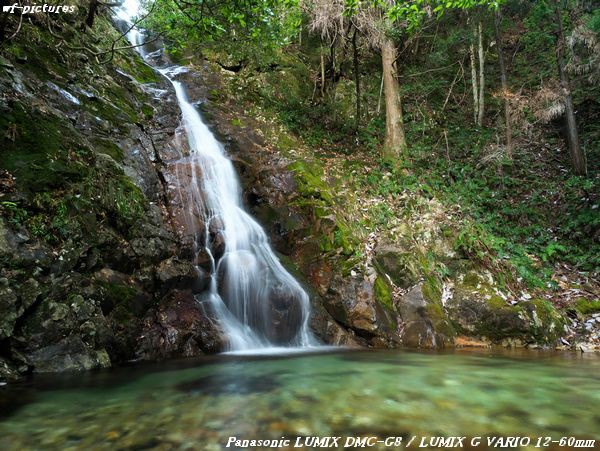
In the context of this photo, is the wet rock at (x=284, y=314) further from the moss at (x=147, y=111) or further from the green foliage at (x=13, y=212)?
the moss at (x=147, y=111)

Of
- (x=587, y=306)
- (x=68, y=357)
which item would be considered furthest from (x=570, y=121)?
(x=68, y=357)

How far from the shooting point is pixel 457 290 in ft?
25.0

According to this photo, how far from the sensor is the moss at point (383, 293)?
7.22m

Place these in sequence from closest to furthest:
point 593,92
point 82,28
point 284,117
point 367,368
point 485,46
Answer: point 367,368 < point 82,28 < point 284,117 < point 593,92 < point 485,46

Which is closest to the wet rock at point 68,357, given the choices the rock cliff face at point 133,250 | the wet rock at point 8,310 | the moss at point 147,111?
the rock cliff face at point 133,250

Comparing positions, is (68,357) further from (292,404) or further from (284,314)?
(284,314)

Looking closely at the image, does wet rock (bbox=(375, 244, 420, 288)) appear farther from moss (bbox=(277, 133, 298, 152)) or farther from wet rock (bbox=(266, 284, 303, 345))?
moss (bbox=(277, 133, 298, 152))

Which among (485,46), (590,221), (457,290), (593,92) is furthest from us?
(485,46)

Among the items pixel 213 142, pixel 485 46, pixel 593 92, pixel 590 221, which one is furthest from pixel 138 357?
pixel 485 46

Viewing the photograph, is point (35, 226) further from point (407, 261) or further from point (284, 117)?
point (284, 117)

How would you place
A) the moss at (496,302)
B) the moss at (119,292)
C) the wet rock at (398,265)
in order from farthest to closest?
the wet rock at (398,265)
the moss at (496,302)
the moss at (119,292)

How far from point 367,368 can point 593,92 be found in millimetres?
15240

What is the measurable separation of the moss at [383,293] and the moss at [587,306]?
11.9 ft

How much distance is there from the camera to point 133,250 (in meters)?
6.00
